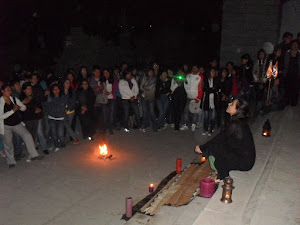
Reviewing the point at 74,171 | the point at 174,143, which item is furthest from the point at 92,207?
the point at 174,143

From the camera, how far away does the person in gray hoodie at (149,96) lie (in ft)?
37.5

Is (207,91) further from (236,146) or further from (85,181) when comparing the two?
(236,146)

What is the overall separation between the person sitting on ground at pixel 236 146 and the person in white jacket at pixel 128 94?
19.0 feet

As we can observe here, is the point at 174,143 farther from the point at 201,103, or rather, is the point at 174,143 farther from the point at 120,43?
the point at 120,43

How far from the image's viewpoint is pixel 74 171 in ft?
26.4

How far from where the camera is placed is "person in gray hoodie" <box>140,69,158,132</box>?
37.5 feet

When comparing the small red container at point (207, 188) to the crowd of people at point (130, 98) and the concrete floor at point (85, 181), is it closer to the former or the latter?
the concrete floor at point (85, 181)

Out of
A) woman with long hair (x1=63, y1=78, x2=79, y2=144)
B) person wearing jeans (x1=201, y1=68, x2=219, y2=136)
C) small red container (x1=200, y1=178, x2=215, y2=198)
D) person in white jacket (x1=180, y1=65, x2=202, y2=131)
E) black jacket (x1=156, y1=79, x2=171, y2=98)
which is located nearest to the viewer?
small red container (x1=200, y1=178, x2=215, y2=198)

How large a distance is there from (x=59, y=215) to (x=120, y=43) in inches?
619

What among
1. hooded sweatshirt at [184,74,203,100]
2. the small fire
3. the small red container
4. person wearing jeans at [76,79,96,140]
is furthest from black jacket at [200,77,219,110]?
the small red container

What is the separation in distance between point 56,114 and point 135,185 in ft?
10.5

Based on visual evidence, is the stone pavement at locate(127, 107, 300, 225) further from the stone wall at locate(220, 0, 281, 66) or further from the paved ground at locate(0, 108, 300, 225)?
the stone wall at locate(220, 0, 281, 66)

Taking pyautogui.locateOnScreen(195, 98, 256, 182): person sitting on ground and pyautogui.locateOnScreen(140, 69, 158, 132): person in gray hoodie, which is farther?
pyautogui.locateOnScreen(140, 69, 158, 132): person in gray hoodie

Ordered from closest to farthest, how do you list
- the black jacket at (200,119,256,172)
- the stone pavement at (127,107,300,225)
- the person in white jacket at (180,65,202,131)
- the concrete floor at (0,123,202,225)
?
the stone pavement at (127,107,300,225) < the black jacket at (200,119,256,172) < the concrete floor at (0,123,202,225) < the person in white jacket at (180,65,202,131)
